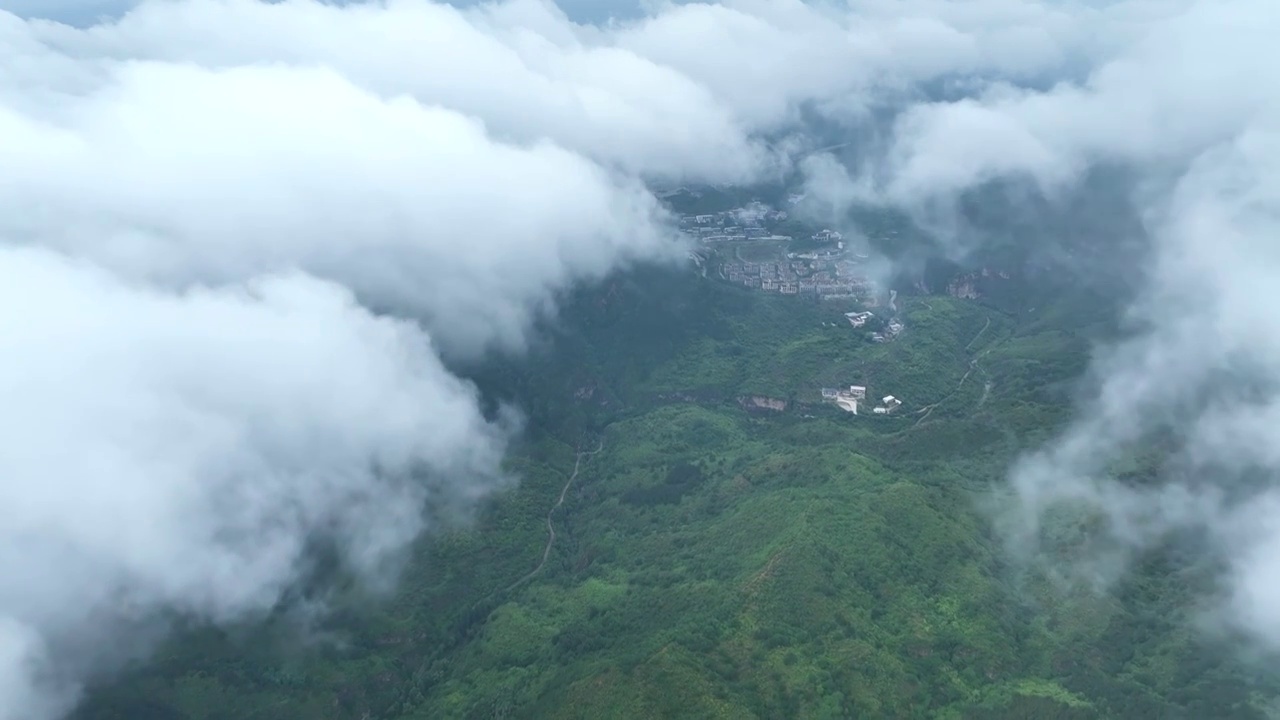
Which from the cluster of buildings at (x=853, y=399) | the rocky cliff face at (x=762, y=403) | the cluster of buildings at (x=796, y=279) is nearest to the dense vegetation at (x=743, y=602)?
the rocky cliff face at (x=762, y=403)

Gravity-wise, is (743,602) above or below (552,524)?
below

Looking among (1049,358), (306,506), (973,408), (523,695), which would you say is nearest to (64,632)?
(306,506)

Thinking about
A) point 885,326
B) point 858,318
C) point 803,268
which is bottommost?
point 885,326

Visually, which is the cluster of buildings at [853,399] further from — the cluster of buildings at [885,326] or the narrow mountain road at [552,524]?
the narrow mountain road at [552,524]

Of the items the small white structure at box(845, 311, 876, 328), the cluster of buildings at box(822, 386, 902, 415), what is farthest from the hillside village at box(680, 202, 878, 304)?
the cluster of buildings at box(822, 386, 902, 415)

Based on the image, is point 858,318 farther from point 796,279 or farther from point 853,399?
point 853,399

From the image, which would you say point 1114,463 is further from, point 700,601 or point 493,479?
point 493,479

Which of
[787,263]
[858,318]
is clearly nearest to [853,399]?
[858,318]
